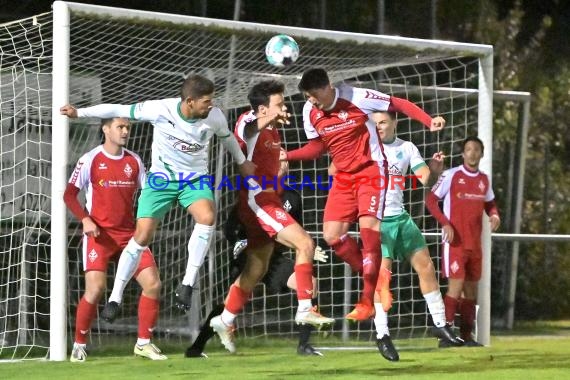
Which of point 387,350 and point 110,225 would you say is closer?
point 387,350

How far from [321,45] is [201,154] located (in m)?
2.25

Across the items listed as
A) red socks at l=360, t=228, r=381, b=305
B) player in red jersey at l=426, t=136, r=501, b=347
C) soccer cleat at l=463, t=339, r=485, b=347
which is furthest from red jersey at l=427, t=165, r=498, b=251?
red socks at l=360, t=228, r=381, b=305

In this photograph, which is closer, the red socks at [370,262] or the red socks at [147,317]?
the red socks at [370,262]

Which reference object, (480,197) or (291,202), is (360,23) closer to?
(480,197)

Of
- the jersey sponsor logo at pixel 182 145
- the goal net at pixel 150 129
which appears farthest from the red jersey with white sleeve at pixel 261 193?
the goal net at pixel 150 129

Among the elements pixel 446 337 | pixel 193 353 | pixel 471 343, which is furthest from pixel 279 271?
pixel 471 343

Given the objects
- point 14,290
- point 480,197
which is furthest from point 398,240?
point 14,290

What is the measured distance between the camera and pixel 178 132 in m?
9.15

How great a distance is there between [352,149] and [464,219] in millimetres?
2732

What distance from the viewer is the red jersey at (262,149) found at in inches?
385

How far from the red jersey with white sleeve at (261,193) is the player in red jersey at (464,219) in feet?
7.32

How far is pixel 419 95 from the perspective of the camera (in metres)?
12.7

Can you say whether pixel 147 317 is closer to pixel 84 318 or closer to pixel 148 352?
pixel 148 352

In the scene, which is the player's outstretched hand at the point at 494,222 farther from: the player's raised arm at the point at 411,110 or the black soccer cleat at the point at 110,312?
the black soccer cleat at the point at 110,312
